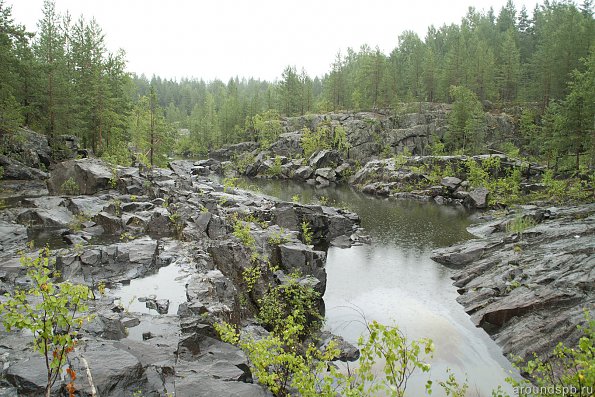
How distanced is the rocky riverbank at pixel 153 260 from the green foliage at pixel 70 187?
9 centimetres

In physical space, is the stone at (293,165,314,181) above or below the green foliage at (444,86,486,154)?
below

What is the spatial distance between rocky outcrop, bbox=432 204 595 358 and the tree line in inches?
1024

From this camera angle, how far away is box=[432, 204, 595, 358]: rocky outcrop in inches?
669

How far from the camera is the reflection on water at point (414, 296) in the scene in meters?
16.7

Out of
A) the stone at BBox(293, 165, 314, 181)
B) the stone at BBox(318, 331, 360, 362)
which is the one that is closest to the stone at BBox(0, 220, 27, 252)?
the stone at BBox(318, 331, 360, 362)

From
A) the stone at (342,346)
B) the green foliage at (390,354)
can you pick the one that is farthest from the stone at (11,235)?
the green foliage at (390,354)

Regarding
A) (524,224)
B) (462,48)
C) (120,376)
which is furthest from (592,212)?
(462,48)

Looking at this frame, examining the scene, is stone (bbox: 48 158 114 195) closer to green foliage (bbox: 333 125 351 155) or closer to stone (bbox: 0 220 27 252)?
stone (bbox: 0 220 27 252)

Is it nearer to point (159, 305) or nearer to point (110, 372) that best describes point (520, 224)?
point (159, 305)

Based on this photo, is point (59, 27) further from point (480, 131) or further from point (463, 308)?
point (480, 131)

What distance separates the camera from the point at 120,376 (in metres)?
8.72

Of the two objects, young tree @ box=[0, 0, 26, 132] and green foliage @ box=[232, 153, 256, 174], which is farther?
green foliage @ box=[232, 153, 256, 174]

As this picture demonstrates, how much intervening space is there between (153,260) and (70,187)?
19541 mm

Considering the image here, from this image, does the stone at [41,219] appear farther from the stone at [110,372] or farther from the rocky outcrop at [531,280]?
the rocky outcrop at [531,280]
